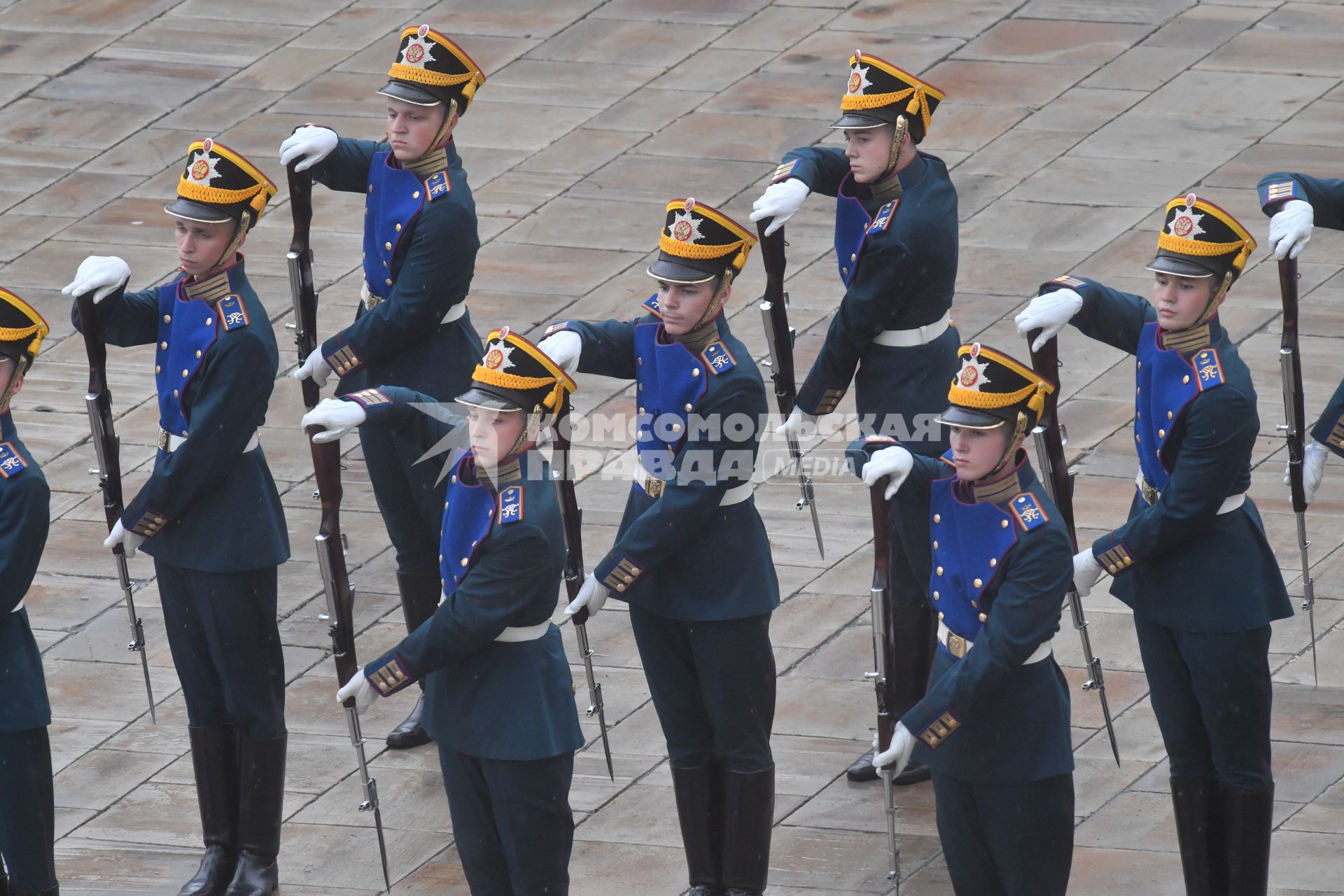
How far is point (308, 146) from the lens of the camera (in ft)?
29.1

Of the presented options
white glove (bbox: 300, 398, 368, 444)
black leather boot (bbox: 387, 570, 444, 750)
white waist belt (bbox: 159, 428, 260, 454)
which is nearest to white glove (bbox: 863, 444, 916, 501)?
white glove (bbox: 300, 398, 368, 444)

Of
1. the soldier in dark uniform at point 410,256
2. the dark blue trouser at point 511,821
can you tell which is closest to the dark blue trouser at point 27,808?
the dark blue trouser at point 511,821

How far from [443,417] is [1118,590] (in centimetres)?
223

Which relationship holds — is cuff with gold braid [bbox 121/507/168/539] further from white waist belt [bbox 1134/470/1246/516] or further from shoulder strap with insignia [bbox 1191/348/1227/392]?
shoulder strap with insignia [bbox 1191/348/1227/392]

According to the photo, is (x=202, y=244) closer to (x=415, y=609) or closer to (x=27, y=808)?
(x=27, y=808)

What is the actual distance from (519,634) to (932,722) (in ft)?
4.02

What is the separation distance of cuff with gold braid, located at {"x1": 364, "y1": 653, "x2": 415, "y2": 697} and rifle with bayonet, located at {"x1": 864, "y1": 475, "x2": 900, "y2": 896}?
1.44 m

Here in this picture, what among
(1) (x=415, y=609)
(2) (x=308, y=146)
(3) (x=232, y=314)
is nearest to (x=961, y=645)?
(3) (x=232, y=314)

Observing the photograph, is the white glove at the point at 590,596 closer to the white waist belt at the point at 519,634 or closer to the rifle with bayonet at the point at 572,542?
the rifle with bayonet at the point at 572,542

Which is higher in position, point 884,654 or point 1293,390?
point 1293,390

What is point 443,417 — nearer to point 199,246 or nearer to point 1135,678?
point 199,246

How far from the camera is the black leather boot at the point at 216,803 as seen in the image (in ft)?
26.4

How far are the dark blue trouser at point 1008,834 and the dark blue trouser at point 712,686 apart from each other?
89 centimetres

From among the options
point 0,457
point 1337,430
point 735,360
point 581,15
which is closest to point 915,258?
point 735,360
